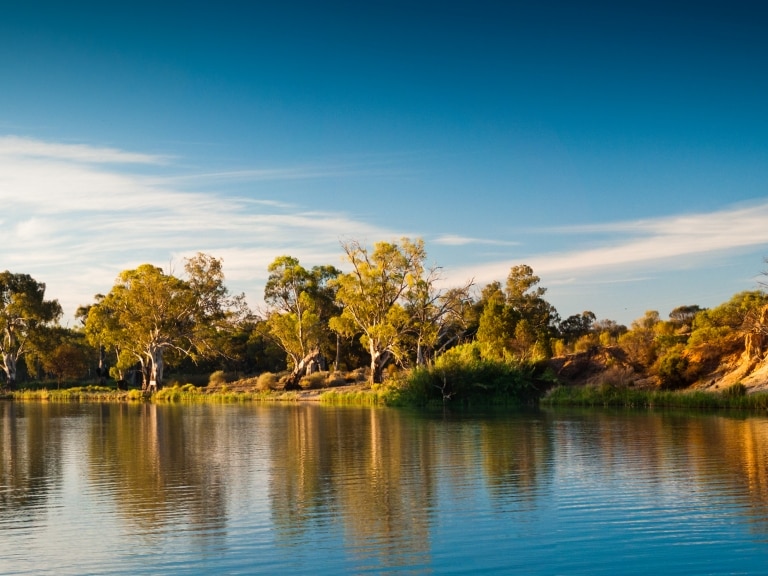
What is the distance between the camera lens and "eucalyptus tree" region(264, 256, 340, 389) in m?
72.9

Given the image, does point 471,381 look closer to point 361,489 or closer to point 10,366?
point 361,489

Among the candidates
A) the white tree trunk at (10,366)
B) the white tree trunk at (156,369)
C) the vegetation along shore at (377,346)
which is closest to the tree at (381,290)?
the vegetation along shore at (377,346)

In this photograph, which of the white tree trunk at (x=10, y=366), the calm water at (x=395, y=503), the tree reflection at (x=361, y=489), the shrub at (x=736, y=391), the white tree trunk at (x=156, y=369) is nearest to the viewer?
the calm water at (x=395, y=503)

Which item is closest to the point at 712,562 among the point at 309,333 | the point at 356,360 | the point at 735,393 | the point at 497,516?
the point at 497,516

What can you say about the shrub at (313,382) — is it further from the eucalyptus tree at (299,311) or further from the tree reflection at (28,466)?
the tree reflection at (28,466)

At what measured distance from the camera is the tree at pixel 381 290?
64.0 metres

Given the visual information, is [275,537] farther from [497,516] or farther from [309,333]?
[309,333]

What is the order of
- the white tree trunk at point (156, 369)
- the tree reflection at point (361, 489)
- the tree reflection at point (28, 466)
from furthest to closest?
1. the white tree trunk at point (156, 369)
2. the tree reflection at point (28, 466)
3. the tree reflection at point (361, 489)

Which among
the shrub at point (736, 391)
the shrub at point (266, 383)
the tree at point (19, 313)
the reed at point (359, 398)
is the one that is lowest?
the reed at point (359, 398)

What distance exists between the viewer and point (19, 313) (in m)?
80.4

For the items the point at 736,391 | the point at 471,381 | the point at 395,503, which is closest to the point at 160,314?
the point at 471,381

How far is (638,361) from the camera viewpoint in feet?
177

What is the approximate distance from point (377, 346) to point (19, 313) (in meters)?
36.4

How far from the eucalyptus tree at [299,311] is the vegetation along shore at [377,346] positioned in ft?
0.48
